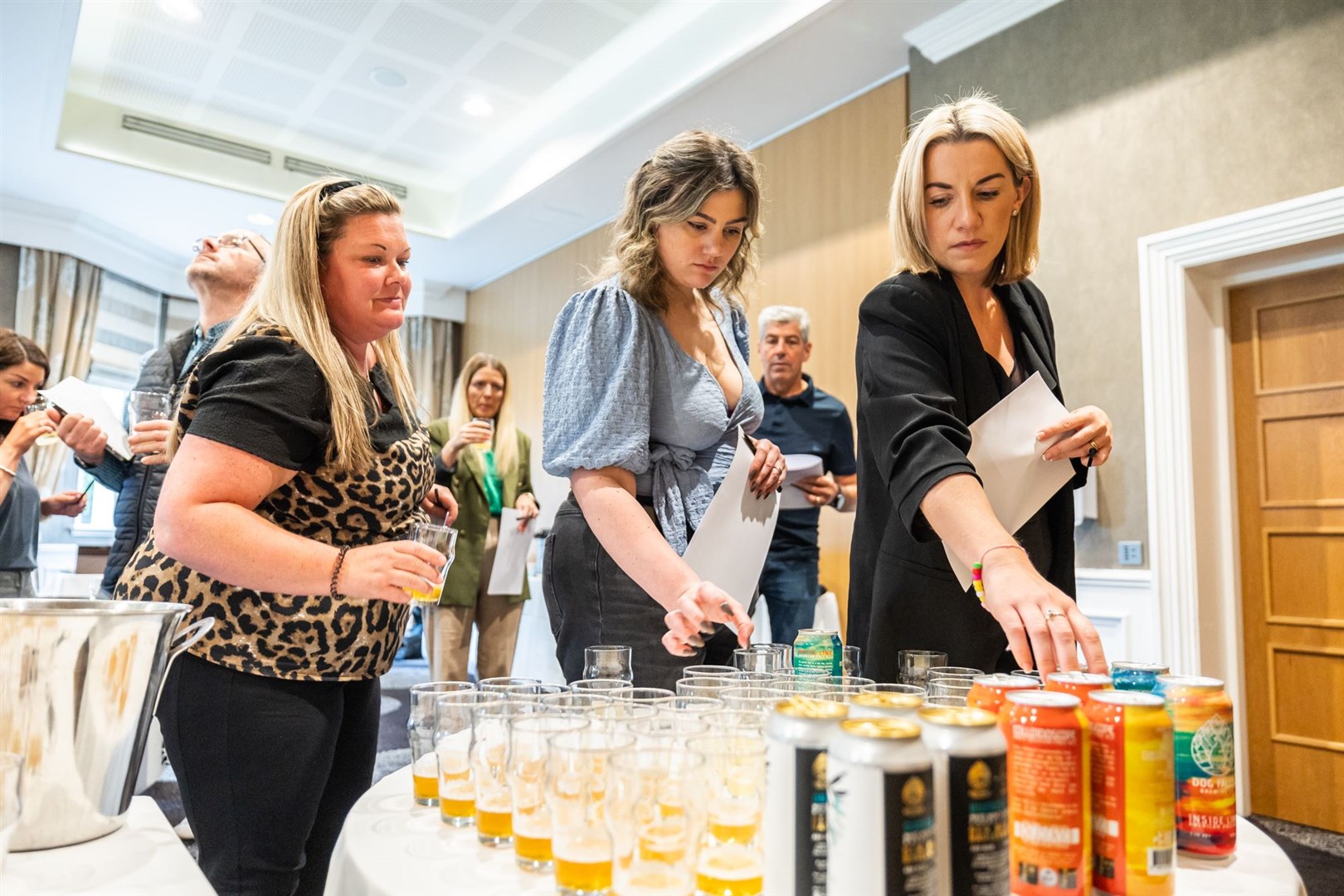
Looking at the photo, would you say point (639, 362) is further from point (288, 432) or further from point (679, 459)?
point (288, 432)

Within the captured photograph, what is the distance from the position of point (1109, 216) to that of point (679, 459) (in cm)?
293

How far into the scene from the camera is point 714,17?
15.4 ft

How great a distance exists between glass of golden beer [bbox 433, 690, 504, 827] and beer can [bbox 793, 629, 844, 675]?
0.46m

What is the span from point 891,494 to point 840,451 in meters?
2.67

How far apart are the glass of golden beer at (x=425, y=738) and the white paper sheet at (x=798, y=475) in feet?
7.37

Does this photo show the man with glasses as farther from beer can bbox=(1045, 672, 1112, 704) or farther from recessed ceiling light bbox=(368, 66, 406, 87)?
recessed ceiling light bbox=(368, 66, 406, 87)

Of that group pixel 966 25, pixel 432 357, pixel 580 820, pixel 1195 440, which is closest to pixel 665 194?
pixel 580 820

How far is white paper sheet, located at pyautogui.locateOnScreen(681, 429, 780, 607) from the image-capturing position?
1379mm

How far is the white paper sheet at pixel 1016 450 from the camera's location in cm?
129

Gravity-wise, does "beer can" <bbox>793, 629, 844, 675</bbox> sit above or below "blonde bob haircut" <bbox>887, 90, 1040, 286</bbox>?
below

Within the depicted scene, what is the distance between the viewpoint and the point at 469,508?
4.27m

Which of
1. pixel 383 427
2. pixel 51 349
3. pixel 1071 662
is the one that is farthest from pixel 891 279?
pixel 51 349

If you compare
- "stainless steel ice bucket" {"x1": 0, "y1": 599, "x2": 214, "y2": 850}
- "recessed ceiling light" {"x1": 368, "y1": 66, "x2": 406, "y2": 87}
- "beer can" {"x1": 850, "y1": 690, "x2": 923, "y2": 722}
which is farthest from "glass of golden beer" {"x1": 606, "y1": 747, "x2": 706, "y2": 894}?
"recessed ceiling light" {"x1": 368, "y1": 66, "x2": 406, "y2": 87}

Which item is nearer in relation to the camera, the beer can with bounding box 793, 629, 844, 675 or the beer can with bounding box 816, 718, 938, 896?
the beer can with bounding box 816, 718, 938, 896
